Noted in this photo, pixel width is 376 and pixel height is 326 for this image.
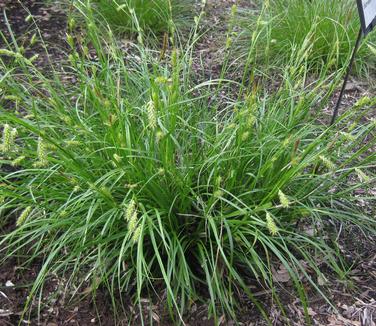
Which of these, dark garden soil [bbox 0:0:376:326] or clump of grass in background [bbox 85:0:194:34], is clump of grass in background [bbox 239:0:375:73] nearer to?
clump of grass in background [bbox 85:0:194:34]

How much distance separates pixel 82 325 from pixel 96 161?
0.77 meters

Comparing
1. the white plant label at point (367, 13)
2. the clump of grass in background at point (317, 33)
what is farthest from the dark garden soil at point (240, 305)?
the clump of grass in background at point (317, 33)

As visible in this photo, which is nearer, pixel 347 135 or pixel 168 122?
pixel 347 135

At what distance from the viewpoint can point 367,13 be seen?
2.32m

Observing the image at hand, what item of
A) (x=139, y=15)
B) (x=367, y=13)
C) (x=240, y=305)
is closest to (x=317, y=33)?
(x=139, y=15)

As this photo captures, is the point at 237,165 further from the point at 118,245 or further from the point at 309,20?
the point at 309,20

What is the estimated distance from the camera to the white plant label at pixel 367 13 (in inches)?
87.6

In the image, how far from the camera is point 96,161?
2418 mm

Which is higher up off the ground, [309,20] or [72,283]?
[309,20]

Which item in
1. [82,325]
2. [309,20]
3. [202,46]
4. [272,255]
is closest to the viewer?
[82,325]

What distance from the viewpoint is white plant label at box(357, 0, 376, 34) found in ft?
7.30

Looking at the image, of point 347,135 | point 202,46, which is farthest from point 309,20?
point 347,135

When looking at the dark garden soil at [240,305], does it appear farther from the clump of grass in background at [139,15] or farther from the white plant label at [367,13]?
the clump of grass in background at [139,15]

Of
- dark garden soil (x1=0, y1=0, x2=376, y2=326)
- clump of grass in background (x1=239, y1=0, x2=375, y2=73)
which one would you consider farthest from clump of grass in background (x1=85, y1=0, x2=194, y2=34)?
dark garden soil (x1=0, y1=0, x2=376, y2=326)
